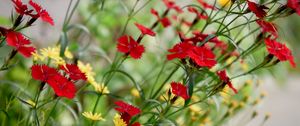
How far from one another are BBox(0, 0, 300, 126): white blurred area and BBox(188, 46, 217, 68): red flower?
974 mm

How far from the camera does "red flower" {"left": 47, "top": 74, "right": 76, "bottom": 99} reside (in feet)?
2.25

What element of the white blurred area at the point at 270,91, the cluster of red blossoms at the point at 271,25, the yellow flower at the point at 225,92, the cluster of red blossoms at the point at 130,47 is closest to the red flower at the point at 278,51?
the cluster of red blossoms at the point at 271,25

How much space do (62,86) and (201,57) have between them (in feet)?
0.70

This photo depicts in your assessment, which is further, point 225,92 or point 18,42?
point 225,92

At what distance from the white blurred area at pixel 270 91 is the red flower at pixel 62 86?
964 millimetres

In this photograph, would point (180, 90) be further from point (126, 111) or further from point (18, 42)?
point (18, 42)

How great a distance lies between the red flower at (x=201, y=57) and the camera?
74 centimetres

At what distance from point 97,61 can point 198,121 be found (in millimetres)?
652

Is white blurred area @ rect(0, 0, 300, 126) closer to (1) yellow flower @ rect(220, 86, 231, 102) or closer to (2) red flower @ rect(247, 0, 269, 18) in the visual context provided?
(1) yellow flower @ rect(220, 86, 231, 102)

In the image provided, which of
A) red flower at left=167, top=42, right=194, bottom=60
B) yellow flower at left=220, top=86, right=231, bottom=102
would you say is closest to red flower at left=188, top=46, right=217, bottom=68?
red flower at left=167, top=42, right=194, bottom=60

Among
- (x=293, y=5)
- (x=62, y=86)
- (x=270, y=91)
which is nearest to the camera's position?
(x=62, y=86)

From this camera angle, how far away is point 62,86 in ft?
2.28

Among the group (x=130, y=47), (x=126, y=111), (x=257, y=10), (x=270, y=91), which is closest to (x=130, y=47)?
(x=130, y=47)

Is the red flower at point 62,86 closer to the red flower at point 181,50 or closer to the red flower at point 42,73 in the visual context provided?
the red flower at point 42,73
